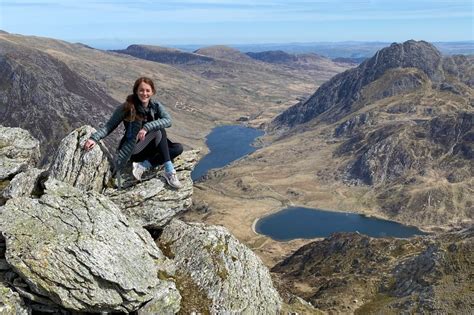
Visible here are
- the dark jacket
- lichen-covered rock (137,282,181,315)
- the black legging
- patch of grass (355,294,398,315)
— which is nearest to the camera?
Result: lichen-covered rock (137,282,181,315)

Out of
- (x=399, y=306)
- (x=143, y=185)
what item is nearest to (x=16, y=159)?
(x=143, y=185)

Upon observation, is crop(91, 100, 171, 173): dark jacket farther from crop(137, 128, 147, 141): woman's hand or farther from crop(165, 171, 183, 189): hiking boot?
crop(165, 171, 183, 189): hiking boot

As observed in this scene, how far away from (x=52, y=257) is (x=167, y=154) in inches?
421

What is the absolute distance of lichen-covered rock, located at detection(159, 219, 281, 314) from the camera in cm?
3288

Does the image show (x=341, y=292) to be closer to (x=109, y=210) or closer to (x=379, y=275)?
(x=379, y=275)

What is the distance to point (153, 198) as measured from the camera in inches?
1341

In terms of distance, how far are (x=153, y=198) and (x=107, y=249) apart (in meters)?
7.06

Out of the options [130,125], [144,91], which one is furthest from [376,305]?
[144,91]

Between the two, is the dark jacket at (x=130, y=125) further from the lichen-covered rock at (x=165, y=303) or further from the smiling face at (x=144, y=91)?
the lichen-covered rock at (x=165, y=303)

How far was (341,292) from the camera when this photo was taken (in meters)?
102

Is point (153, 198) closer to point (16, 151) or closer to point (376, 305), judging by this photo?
point (16, 151)

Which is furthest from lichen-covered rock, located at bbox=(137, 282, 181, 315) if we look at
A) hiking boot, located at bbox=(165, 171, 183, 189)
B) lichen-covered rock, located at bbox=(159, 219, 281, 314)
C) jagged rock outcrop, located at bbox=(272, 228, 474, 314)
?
jagged rock outcrop, located at bbox=(272, 228, 474, 314)

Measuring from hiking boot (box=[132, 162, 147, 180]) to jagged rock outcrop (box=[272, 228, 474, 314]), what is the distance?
68530 millimetres

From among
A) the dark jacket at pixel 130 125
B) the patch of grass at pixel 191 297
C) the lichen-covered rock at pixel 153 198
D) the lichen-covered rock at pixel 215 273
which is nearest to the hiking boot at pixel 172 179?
the lichen-covered rock at pixel 153 198
